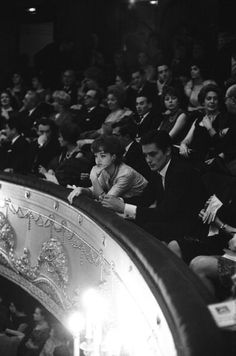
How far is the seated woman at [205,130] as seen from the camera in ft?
18.1

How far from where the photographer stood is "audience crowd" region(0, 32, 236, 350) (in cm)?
403

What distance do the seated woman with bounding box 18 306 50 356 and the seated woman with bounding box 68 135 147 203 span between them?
2789mm

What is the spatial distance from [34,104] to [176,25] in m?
2.55

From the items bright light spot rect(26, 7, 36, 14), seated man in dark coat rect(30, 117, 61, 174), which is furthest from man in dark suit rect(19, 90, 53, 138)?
bright light spot rect(26, 7, 36, 14)

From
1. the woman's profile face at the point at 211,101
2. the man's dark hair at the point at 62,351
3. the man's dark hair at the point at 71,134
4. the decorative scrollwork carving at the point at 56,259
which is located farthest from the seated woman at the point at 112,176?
the man's dark hair at the point at 62,351

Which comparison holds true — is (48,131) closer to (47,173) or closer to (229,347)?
(47,173)

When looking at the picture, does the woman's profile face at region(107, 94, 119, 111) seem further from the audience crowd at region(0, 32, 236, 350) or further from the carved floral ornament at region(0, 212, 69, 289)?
the carved floral ornament at region(0, 212, 69, 289)

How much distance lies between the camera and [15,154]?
26.6 ft

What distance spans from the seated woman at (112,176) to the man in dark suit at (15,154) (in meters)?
2.82

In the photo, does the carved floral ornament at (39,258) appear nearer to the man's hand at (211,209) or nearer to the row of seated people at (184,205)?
the row of seated people at (184,205)

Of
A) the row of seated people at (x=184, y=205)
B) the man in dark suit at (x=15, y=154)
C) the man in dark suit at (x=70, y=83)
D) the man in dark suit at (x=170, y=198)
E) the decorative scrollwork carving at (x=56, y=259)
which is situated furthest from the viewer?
the man in dark suit at (x=70, y=83)

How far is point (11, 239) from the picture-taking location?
7.18 meters

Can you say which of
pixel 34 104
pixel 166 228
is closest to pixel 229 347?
pixel 166 228

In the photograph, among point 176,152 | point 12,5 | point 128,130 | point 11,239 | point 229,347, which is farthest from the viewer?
point 12,5
